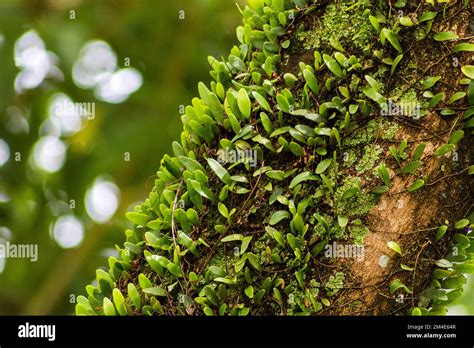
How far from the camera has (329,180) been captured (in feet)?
5.12

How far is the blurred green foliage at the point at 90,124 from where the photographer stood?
123 inches

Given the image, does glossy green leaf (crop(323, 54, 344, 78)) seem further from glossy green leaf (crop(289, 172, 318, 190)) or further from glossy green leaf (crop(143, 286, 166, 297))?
glossy green leaf (crop(143, 286, 166, 297))

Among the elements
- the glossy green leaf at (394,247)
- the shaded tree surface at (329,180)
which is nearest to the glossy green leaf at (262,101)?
the shaded tree surface at (329,180)

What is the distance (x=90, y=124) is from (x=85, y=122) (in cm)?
4

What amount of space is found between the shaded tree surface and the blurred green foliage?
1.44 metres

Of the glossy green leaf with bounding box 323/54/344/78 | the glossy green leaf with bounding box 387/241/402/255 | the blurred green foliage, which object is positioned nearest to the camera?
the glossy green leaf with bounding box 387/241/402/255

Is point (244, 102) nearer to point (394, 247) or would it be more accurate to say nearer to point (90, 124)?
point (394, 247)

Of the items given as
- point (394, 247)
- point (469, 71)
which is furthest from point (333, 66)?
point (394, 247)

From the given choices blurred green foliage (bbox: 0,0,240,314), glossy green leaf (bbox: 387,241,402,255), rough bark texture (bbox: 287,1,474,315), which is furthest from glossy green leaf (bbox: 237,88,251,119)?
blurred green foliage (bbox: 0,0,240,314)

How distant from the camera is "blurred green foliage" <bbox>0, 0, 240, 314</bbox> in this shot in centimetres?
313

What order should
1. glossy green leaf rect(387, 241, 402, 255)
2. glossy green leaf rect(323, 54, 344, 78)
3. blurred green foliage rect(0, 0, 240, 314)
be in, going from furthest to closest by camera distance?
blurred green foliage rect(0, 0, 240, 314) < glossy green leaf rect(323, 54, 344, 78) < glossy green leaf rect(387, 241, 402, 255)

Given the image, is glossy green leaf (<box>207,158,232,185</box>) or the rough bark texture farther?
glossy green leaf (<box>207,158,232,185</box>)

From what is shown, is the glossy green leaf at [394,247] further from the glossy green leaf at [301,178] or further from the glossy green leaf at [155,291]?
the glossy green leaf at [155,291]

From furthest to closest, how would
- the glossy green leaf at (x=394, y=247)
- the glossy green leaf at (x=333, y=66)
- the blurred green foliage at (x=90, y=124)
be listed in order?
the blurred green foliage at (x=90, y=124)
the glossy green leaf at (x=333, y=66)
the glossy green leaf at (x=394, y=247)
